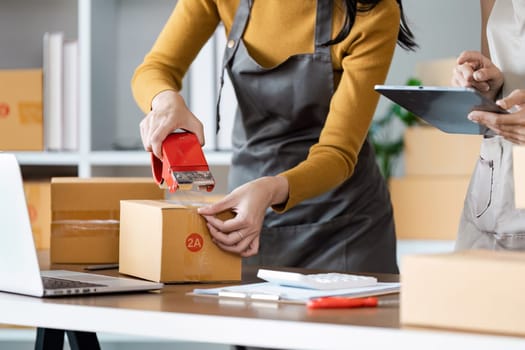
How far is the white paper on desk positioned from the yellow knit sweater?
299 millimetres

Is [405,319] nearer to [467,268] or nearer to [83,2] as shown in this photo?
[467,268]

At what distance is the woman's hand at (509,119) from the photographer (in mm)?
1487

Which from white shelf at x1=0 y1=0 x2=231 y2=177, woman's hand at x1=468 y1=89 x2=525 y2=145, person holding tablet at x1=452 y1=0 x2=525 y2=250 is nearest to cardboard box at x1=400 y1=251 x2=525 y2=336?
woman's hand at x1=468 y1=89 x2=525 y2=145

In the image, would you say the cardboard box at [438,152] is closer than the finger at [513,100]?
No

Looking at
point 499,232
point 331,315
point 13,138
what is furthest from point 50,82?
point 331,315

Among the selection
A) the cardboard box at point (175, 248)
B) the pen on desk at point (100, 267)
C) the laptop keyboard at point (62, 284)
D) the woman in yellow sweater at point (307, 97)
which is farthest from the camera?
the woman in yellow sweater at point (307, 97)

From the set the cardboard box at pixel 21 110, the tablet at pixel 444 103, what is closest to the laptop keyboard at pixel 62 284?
the tablet at pixel 444 103

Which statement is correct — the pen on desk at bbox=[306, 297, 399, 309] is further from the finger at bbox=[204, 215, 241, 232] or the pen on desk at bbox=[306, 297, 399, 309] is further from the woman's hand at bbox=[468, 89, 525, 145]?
the woman's hand at bbox=[468, 89, 525, 145]

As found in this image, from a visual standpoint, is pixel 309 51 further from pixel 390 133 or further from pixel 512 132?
pixel 390 133

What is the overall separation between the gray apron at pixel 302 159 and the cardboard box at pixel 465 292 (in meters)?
0.88

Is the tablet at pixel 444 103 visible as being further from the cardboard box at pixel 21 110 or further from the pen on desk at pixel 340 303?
the cardboard box at pixel 21 110

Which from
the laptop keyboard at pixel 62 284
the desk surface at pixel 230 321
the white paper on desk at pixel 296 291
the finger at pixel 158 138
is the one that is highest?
the finger at pixel 158 138

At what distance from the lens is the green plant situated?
268cm

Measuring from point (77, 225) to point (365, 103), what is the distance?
1.94ft
